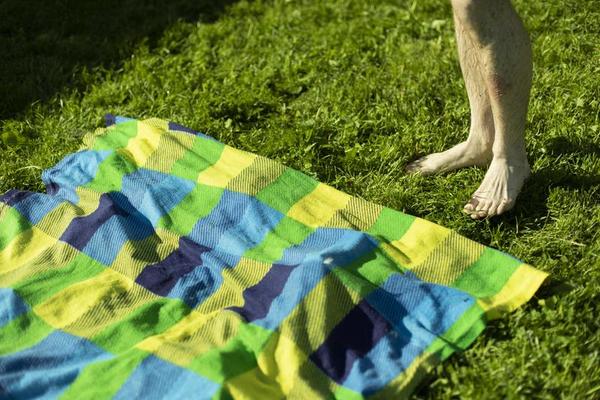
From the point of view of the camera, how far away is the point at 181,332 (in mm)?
2631

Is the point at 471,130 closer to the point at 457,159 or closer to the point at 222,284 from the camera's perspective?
the point at 457,159

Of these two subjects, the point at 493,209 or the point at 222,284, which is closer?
the point at 222,284

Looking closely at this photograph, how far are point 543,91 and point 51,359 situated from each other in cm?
265

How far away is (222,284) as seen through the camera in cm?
285

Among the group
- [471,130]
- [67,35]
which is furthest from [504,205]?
[67,35]

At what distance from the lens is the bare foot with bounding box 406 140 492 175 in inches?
134

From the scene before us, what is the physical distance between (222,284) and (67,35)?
286 cm

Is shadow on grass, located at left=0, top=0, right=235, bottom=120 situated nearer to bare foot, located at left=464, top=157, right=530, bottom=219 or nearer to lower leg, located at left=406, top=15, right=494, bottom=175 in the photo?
lower leg, located at left=406, top=15, right=494, bottom=175

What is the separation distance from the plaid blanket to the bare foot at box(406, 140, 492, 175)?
1.58ft

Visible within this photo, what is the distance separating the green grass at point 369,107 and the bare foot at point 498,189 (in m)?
0.06

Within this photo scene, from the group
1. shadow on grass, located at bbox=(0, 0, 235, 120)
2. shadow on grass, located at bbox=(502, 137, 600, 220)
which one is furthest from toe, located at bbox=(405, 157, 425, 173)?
shadow on grass, located at bbox=(0, 0, 235, 120)

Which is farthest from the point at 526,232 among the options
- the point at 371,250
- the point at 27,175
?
the point at 27,175

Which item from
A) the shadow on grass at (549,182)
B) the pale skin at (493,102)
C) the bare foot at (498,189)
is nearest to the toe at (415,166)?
the pale skin at (493,102)

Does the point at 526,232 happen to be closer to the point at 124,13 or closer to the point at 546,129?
the point at 546,129
